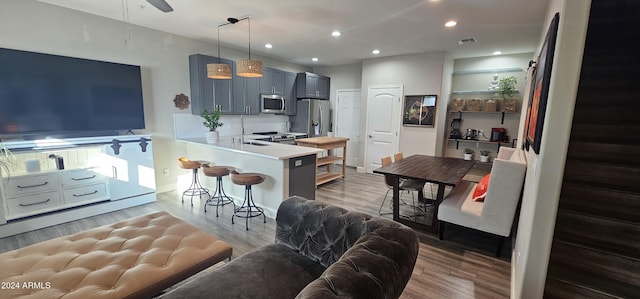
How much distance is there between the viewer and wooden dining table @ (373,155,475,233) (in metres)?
2.93

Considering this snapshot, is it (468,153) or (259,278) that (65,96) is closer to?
(259,278)

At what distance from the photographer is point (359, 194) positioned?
458cm

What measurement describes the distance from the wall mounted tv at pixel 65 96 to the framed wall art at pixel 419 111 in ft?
16.1

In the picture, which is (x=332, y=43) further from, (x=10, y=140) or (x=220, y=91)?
(x=10, y=140)

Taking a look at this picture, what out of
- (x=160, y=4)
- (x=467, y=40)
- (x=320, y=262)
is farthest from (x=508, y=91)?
(x=160, y=4)

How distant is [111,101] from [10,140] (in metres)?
1.09

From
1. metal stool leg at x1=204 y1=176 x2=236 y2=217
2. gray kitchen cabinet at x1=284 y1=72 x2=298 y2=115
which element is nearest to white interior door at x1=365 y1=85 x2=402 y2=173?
gray kitchen cabinet at x1=284 y1=72 x2=298 y2=115

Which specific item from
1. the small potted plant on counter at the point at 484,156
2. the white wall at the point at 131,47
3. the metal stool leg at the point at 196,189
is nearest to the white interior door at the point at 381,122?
the small potted plant on counter at the point at 484,156

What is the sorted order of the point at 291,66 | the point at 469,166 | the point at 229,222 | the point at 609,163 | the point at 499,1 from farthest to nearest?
the point at 291,66 < the point at 469,166 < the point at 229,222 < the point at 499,1 < the point at 609,163

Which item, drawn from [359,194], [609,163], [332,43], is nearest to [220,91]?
Answer: [332,43]

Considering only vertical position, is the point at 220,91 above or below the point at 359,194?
above

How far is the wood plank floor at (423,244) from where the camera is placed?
86.1 inches

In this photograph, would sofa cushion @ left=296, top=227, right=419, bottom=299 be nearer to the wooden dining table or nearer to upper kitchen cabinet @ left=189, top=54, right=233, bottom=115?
the wooden dining table

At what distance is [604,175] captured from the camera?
1994mm
